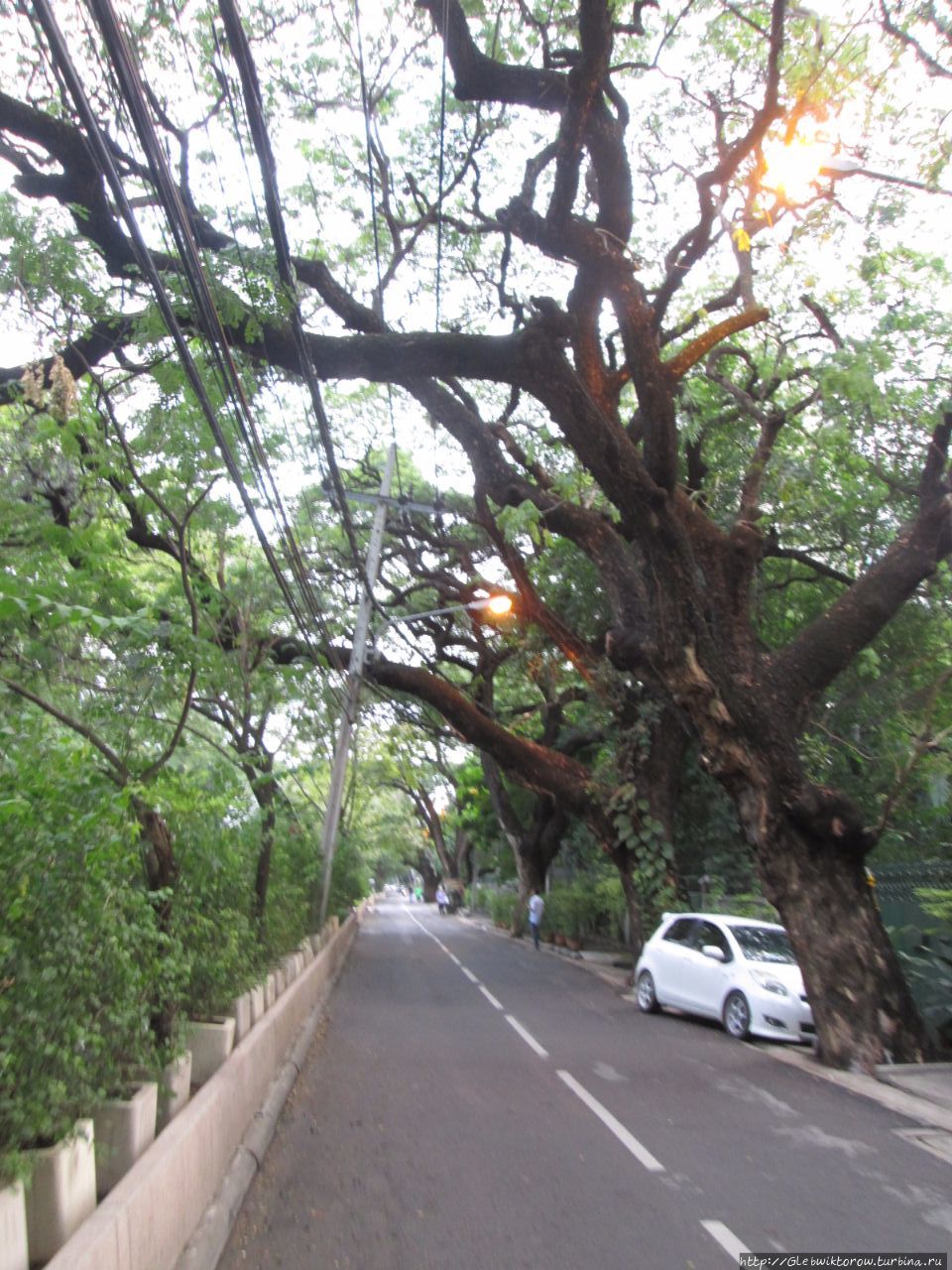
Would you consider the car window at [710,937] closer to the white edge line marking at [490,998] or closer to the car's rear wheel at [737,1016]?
the car's rear wheel at [737,1016]

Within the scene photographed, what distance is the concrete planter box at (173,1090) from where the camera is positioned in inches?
205

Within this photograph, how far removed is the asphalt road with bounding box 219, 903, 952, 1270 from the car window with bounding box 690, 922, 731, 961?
1201mm

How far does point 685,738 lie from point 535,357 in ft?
36.8

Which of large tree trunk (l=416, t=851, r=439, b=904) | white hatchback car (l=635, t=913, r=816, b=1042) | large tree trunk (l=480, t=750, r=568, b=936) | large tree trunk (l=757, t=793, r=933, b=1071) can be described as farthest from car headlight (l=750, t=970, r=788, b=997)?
large tree trunk (l=416, t=851, r=439, b=904)

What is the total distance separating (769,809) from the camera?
11.5 m

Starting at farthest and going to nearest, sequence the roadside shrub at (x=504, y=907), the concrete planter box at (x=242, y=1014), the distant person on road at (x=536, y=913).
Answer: the roadside shrub at (x=504, y=907), the distant person on road at (x=536, y=913), the concrete planter box at (x=242, y=1014)

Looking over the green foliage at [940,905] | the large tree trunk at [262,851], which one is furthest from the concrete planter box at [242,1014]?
the green foliage at [940,905]

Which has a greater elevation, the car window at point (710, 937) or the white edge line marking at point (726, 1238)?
the car window at point (710, 937)

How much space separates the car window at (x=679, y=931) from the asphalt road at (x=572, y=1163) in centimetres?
209

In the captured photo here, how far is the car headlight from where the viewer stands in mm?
12320

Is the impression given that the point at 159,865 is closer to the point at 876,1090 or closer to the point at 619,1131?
the point at 619,1131

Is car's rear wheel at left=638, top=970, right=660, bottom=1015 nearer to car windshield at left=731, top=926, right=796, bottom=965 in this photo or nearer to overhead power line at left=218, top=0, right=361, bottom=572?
car windshield at left=731, top=926, right=796, bottom=965

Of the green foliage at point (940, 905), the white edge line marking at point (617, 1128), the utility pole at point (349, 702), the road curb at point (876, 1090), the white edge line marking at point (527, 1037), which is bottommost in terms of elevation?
the road curb at point (876, 1090)

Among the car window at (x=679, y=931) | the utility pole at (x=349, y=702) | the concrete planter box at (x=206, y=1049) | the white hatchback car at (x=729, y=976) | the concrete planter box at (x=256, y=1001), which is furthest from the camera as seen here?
the utility pole at (x=349, y=702)
